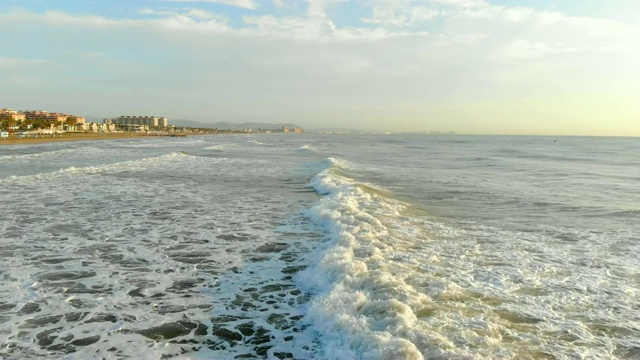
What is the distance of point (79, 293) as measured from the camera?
234 inches

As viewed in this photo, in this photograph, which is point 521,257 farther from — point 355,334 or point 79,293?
point 79,293

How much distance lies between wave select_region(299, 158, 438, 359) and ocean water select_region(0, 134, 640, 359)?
0.03m

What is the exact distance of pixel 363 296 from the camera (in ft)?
18.4

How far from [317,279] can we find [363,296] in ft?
3.88

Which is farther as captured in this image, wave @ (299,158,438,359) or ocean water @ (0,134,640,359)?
ocean water @ (0,134,640,359)

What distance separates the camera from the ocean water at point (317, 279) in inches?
181

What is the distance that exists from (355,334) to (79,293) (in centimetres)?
402

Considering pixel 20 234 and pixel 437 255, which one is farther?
pixel 20 234

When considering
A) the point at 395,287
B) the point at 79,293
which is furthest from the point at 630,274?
the point at 79,293

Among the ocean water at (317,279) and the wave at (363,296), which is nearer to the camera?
the wave at (363,296)

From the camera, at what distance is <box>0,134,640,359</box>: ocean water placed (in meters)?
4.61

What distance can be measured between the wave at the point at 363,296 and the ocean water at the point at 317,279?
28mm

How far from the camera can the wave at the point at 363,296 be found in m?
4.43

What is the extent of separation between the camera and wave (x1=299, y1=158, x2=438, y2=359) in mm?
4434
